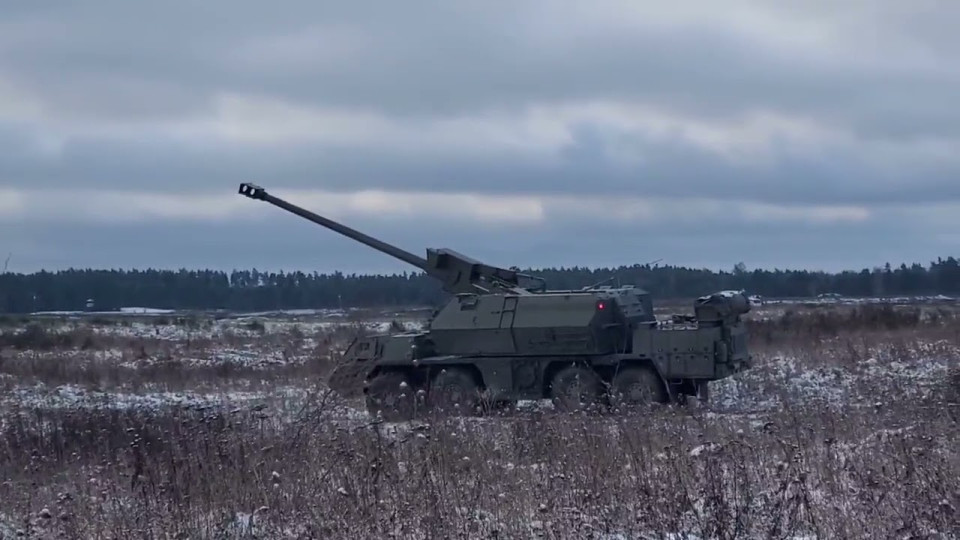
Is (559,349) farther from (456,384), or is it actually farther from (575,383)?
(456,384)

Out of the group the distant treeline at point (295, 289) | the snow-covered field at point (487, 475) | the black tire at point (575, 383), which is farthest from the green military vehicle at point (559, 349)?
the distant treeline at point (295, 289)

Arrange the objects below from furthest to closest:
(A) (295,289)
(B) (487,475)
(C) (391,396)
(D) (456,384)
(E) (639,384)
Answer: (A) (295,289) → (D) (456,384) → (E) (639,384) → (C) (391,396) → (B) (487,475)

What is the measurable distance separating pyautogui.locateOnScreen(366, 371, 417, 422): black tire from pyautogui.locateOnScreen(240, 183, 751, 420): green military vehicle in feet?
0.08

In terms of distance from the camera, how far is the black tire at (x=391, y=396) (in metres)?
16.3

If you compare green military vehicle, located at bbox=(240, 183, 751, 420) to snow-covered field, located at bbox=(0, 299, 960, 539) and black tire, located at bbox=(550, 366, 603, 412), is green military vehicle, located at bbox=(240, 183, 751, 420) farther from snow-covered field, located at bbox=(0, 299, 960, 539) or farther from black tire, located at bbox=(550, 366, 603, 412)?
snow-covered field, located at bbox=(0, 299, 960, 539)

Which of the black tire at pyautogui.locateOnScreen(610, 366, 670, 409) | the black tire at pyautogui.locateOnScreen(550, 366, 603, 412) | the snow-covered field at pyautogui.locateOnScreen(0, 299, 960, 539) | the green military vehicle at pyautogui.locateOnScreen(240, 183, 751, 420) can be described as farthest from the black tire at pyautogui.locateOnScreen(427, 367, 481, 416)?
the snow-covered field at pyautogui.locateOnScreen(0, 299, 960, 539)

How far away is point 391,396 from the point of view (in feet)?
63.1

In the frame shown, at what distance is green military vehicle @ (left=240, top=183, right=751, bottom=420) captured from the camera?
19.9 metres

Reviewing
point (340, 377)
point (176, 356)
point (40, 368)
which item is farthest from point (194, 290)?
point (340, 377)

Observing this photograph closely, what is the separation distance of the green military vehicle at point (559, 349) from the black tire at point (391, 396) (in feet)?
0.08

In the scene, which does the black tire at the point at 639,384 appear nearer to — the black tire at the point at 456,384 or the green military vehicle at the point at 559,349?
the green military vehicle at the point at 559,349

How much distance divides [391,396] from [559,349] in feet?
8.85

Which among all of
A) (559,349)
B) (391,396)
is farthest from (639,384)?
(391,396)

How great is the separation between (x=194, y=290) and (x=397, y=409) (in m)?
83.0
